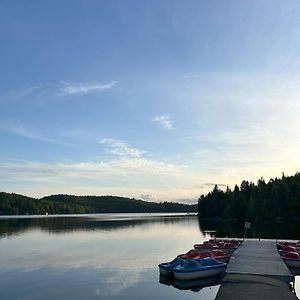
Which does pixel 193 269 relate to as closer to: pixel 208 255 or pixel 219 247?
pixel 208 255

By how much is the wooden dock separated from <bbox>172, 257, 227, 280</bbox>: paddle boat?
0.97m

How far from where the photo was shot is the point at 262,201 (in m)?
145

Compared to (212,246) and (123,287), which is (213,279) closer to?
(123,287)

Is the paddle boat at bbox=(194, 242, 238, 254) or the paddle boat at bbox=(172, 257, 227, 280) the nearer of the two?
the paddle boat at bbox=(172, 257, 227, 280)

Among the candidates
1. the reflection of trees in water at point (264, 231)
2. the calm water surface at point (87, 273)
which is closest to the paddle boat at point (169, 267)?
the calm water surface at point (87, 273)

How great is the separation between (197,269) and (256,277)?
16.6 feet


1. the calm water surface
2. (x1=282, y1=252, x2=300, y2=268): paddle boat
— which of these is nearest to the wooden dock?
(x1=282, y1=252, x2=300, y2=268): paddle boat

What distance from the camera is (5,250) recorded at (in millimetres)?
55312

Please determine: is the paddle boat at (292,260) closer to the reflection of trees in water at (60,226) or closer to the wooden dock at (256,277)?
the wooden dock at (256,277)

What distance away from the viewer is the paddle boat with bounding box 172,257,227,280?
32375 millimetres

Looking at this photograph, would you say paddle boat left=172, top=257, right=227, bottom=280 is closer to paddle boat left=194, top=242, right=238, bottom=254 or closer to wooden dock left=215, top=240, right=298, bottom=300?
wooden dock left=215, top=240, right=298, bottom=300

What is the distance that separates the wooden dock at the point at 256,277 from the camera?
941 inches

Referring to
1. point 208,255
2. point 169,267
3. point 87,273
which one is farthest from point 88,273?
point 208,255

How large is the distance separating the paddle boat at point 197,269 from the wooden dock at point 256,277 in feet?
3.19
